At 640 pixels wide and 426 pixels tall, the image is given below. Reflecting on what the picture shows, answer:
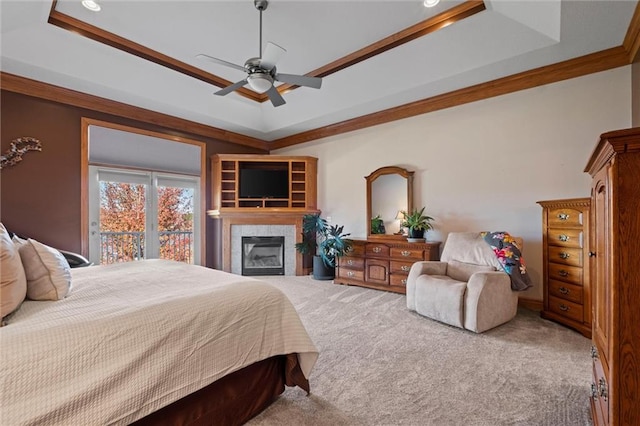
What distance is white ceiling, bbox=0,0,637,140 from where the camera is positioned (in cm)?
288

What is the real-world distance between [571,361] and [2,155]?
6.23 metres

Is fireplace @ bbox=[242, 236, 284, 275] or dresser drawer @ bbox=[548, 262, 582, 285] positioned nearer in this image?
dresser drawer @ bbox=[548, 262, 582, 285]

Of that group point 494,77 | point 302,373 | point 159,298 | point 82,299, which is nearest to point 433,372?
point 302,373

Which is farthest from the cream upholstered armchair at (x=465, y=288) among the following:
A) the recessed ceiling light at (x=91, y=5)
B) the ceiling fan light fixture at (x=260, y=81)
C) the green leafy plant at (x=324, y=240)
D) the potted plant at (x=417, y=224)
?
the recessed ceiling light at (x=91, y=5)

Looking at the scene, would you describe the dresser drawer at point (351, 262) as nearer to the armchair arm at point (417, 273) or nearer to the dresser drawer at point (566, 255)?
the armchair arm at point (417, 273)

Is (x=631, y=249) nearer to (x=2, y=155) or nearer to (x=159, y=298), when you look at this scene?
(x=159, y=298)

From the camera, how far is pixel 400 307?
3635 millimetres

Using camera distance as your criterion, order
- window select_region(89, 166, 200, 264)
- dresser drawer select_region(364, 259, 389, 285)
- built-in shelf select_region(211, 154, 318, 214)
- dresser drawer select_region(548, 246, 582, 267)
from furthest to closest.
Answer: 1. built-in shelf select_region(211, 154, 318, 214)
2. window select_region(89, 166, 200, 264)
3. dresser drawer select_region(364, 259, 389, 285)
4. dresser drawer select_region(548, 246, 582, 267)

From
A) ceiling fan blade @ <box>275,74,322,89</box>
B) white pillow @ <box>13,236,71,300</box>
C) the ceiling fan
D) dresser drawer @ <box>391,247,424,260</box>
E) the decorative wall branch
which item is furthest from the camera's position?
dresser drawer @ <box>391,247,424,260</box>

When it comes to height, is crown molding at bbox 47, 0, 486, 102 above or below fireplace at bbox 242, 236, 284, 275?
above

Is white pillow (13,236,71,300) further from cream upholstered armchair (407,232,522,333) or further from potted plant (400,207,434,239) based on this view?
potted plant (400,207,434,239)

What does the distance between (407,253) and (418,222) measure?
0.48 m

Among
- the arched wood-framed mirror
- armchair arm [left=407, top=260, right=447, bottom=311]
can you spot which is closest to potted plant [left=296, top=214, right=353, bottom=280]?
the arched wood-framed mirror

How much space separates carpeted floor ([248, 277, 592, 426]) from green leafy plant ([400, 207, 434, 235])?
53.1 inches
